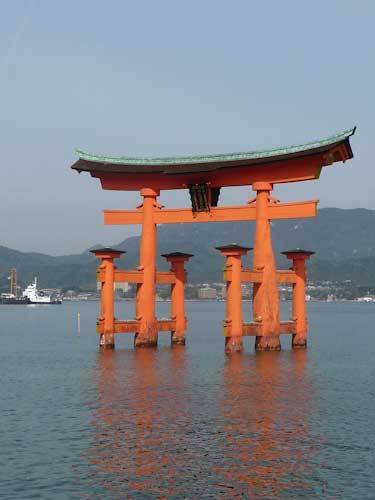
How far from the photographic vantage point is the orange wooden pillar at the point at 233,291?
4625cm

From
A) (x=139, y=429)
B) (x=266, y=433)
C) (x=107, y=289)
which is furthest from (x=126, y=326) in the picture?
(x=266, y=433)

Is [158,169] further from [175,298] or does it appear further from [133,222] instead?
[175,298]

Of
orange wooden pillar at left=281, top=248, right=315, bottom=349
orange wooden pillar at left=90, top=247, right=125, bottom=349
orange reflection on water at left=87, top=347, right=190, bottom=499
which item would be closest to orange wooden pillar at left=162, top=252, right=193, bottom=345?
orange wooden pillar at left=90, top=247, right=125, bottom=349

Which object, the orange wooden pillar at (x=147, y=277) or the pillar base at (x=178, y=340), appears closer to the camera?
the orange wooden pillar at (x=147, y=277)

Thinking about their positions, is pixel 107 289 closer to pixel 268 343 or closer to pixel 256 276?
pixel 256 276

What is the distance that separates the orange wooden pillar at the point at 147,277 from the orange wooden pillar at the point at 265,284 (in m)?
6.98

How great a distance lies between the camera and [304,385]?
3659 centimetres

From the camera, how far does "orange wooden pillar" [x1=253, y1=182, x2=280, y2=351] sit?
48.5 metres

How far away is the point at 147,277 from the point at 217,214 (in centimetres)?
613

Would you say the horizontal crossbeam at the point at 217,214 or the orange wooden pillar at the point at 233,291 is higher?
the horizontal crossbeam at the point at 217,214

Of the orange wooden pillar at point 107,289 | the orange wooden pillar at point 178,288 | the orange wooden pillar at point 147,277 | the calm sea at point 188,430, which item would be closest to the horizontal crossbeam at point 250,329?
the calm sea at point 188,430

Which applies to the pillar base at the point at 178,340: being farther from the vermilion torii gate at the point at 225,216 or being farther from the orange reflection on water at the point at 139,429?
the orange reflection on water at the point at 139,429

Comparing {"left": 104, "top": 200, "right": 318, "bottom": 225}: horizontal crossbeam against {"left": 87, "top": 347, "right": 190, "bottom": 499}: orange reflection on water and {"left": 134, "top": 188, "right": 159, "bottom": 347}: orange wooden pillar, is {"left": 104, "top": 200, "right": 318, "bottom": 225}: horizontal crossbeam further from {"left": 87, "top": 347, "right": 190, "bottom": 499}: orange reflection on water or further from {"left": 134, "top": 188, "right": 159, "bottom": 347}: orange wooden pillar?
{"left": 87, "top": 347, "right": 190, "bottom": 499}: orange reflection on water

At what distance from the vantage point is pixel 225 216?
49812 mm
